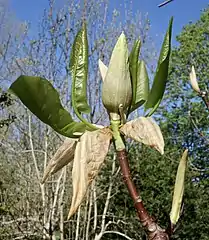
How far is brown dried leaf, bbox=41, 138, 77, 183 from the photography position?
278mm

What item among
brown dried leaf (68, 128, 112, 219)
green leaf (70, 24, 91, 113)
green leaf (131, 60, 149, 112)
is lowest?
brown dried leaf (68, 128, 112, 219)

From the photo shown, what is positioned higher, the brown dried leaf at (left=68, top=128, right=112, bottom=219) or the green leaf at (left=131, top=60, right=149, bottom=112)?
the green leaf at (left=131, top=60, right=149, bottom=112)

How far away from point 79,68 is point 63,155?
0.19ft

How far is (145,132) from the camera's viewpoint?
10.0 inches

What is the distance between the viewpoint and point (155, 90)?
0.88 ft

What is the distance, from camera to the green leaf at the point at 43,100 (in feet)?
0.78

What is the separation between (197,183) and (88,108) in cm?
609

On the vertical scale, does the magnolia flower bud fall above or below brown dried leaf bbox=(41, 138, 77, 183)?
above

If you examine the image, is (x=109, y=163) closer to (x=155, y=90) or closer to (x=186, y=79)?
(x=186, y=79)

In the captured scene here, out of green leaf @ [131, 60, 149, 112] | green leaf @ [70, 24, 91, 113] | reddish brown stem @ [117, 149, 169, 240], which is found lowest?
reddish brown stem @ [117, 149, 169, 240]

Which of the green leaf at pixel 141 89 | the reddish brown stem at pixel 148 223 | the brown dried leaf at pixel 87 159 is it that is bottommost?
the reddish brown stem at pixel 148 223

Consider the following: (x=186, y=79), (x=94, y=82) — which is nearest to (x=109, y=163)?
(x=94, y=82)

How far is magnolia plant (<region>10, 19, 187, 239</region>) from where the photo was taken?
24cm

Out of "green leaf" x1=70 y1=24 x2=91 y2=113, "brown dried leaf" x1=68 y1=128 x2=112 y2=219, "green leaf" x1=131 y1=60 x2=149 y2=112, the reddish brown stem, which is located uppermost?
"green leaf" x1=70 y1=24 x2=91 y2=113
